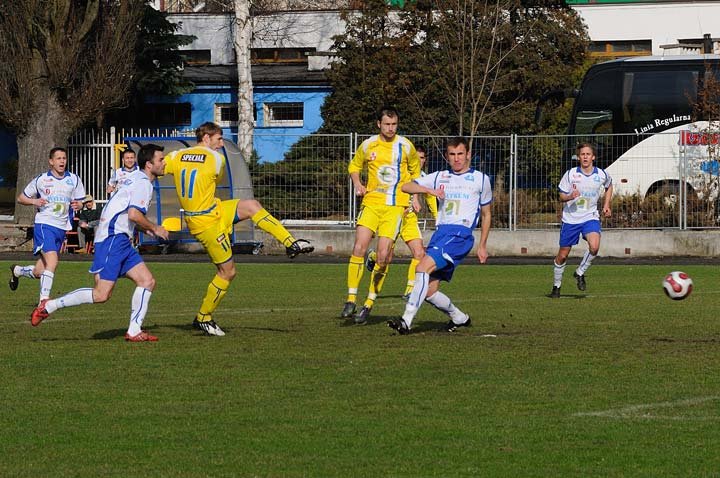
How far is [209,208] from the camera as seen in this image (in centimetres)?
1248

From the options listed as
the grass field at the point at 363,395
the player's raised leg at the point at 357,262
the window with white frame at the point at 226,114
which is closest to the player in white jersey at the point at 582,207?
the grass field at the point at 363,395

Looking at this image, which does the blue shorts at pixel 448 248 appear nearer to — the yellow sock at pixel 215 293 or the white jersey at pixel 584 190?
the yellow sock at pixel 215 293

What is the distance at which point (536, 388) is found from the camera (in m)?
9.27

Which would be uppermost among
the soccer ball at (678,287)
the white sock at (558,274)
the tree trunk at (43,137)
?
the tree trunk at (43,137)

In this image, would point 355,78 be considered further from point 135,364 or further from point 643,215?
point 135,364

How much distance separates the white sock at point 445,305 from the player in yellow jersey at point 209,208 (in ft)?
4.26

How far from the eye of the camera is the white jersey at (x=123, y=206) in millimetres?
11961

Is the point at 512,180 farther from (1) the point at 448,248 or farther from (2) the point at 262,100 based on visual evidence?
(2) the point at 262,100

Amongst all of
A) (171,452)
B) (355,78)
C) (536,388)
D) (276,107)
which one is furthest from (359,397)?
(276,107)

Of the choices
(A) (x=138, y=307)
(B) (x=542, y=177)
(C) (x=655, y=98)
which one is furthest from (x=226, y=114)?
(A) (x=138, y=307)

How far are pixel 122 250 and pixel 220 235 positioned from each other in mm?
991

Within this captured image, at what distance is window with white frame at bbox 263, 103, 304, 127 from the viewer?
47688mm

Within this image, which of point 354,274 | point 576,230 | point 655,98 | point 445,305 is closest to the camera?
point 445,305

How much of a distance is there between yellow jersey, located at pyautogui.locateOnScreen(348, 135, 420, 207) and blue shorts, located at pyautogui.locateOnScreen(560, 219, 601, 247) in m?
4.25
